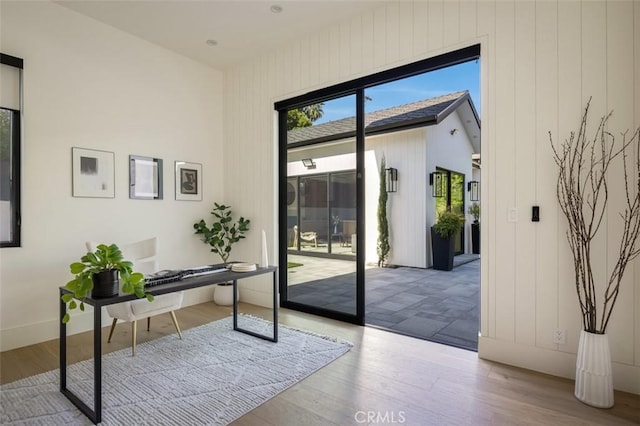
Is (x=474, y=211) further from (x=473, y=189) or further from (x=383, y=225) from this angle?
(x=383, y=225)

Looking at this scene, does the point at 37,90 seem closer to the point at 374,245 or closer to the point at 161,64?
the point at 161,64

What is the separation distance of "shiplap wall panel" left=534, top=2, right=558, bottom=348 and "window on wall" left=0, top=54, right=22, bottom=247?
4420 millimetres

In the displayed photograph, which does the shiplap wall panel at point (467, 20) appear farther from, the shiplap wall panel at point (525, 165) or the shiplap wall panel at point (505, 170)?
the shiplap wall panel at point (525, 165)

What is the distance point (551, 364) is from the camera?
8.24ft

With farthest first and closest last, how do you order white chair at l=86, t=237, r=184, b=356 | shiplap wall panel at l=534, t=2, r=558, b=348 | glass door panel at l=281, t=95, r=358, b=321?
glass door panel at l=281, t=95, r=358, b=321 < white chair at l=86, t=237, r=184, b=356 < shiplap wall panel at l=534, t=2, r=558, b=348

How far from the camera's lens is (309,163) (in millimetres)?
4324

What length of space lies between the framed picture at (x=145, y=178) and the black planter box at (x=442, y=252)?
5.18 m

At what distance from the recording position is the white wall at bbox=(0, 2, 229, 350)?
10.2 feet

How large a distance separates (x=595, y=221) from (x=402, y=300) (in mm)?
2618

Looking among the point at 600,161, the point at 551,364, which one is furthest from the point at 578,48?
the point at 551,364

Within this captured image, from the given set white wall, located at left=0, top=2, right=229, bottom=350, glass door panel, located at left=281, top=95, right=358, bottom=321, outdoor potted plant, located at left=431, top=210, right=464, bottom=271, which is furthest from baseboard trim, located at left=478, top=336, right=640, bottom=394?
outdoor potted plant, located at left=431, top=210, right=464, bottom=271

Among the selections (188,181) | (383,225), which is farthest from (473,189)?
(188,181)

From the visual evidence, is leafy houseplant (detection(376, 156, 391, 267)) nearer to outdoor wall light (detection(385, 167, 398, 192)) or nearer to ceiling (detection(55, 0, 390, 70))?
outdoor wall light (detection(385, 167, 398, 192))

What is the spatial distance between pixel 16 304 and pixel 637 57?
5257 mm
